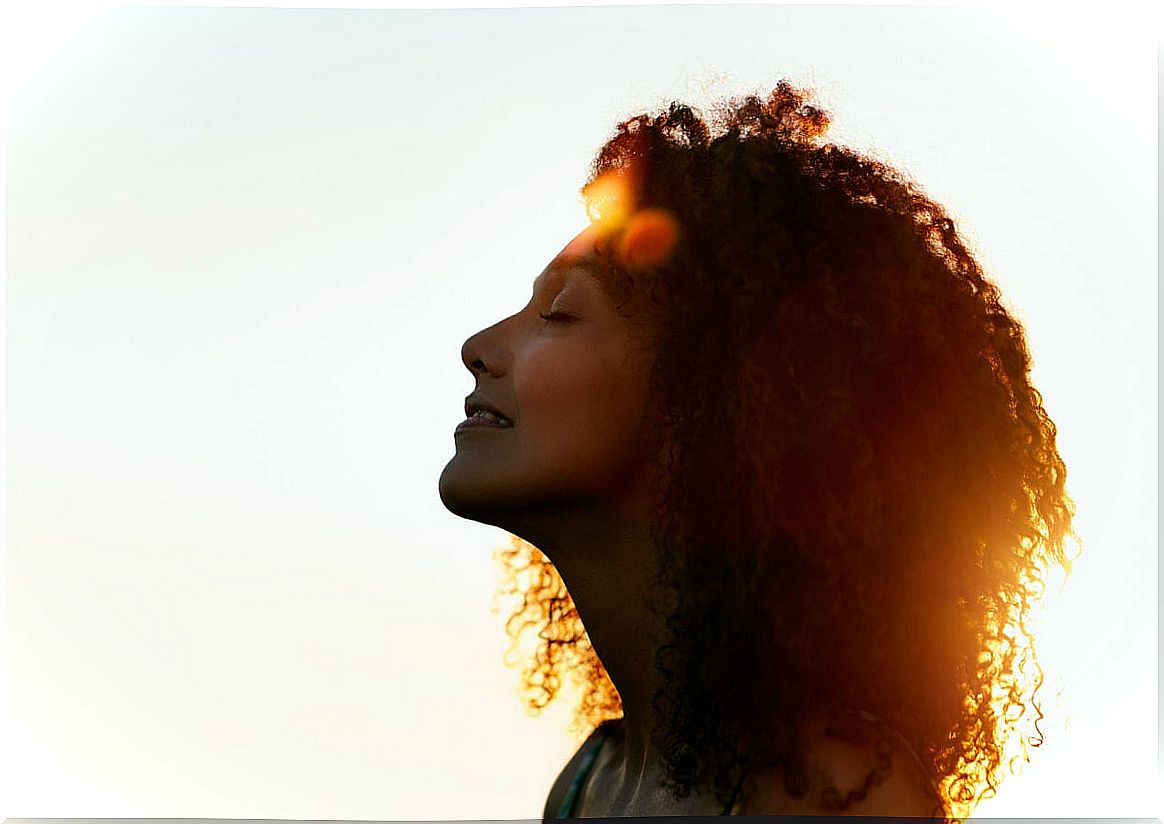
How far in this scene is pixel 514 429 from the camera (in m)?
2.87

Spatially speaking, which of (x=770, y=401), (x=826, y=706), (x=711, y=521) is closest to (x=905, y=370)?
(x=770, y=401)

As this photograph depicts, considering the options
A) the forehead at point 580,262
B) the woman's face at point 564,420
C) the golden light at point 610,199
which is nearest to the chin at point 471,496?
the woman's face at point 564,420

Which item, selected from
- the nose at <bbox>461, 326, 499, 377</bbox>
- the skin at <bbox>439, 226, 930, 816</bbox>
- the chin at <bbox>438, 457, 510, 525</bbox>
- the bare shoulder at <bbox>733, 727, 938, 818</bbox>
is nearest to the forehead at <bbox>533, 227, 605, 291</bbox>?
the skin at <bbox>439, 226, 930, 816</bbox>

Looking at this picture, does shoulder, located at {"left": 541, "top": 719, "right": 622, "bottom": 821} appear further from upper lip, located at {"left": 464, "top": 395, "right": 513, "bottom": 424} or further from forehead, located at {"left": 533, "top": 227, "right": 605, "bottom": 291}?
forehead, located at {"left": 533, "top": 227, "right": 605, "bottom": 291}

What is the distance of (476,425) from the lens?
9.63 ft

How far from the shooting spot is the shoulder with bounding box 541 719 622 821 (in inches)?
133

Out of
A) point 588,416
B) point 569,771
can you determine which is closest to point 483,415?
point 588,416

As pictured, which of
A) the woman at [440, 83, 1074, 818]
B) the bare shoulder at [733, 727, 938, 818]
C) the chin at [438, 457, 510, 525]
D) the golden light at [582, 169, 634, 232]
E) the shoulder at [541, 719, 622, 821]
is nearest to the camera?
the bare shoulder at [733, 727, 938, 818]

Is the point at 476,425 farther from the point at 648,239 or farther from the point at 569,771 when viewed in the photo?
the point at 569,771

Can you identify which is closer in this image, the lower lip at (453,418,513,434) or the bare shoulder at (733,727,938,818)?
the bare shoulder at (733,727,938,818)

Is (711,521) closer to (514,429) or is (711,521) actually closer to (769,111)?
(514,429)

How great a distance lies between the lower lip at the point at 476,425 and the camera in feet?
9.55

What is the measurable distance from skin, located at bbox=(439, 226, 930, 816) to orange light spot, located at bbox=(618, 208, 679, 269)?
0.07 m

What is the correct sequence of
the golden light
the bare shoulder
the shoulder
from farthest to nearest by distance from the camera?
the shoulder < the golden light < the bare shoulder
